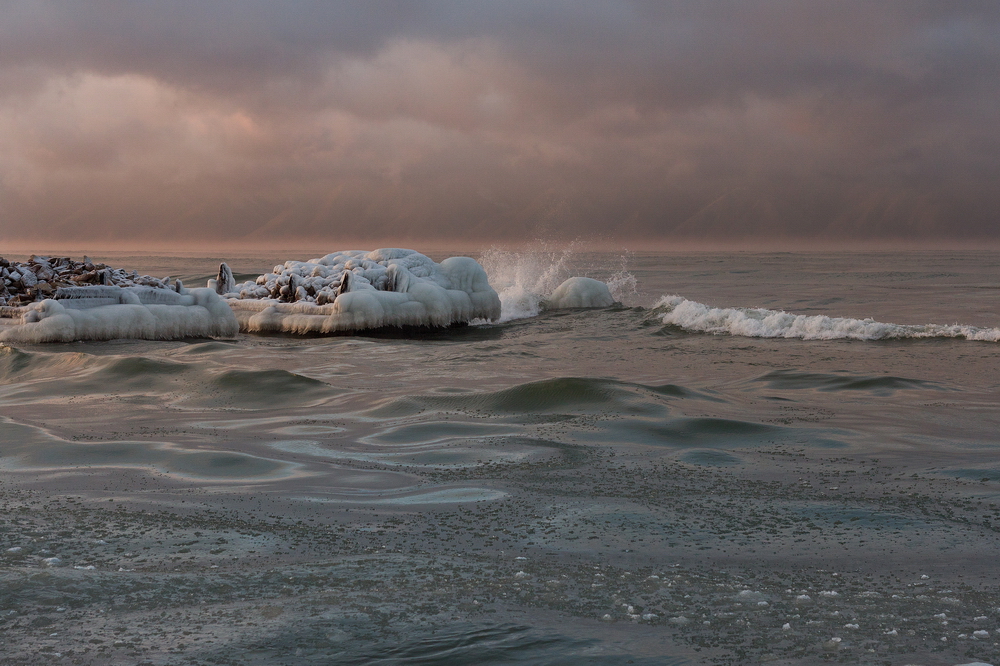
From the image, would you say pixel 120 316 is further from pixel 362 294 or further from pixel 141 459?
pixel 141 459

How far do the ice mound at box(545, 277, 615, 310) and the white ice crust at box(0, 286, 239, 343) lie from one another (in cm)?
1192

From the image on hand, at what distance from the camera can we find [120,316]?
1745cm

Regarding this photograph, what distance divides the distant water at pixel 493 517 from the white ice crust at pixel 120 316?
3.01 meters

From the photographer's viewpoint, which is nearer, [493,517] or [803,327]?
[493,517]

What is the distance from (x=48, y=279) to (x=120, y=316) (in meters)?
2.75

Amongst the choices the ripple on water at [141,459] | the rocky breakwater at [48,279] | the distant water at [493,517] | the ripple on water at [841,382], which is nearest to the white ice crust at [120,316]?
the rocky breakwater at [48,279]

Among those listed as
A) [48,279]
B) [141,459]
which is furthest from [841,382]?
[48,279]

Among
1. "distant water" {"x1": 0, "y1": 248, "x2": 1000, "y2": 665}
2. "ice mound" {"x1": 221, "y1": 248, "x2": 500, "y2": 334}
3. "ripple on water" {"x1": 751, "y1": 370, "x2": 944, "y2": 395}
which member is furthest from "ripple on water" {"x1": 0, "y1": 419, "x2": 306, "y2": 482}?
"ice mound" {"x1": 221, "y1": 248, "x2": 500, "y2": 334}

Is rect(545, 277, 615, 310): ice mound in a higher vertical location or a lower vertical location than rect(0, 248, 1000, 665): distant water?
higher

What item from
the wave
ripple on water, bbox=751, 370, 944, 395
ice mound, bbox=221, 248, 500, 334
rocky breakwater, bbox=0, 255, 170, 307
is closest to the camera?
ripple on water, bbox=751, 370, 944, 395

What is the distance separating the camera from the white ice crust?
16.7 metres

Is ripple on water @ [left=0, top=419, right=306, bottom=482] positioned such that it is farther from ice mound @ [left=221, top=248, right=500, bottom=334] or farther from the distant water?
ice mound @ [left=221, top=248, right=500, bottom=334]

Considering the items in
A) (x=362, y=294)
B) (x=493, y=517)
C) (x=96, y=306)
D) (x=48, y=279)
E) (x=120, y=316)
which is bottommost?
(x=493, y=517)

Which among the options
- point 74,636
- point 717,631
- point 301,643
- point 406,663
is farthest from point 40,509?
point 717,631
